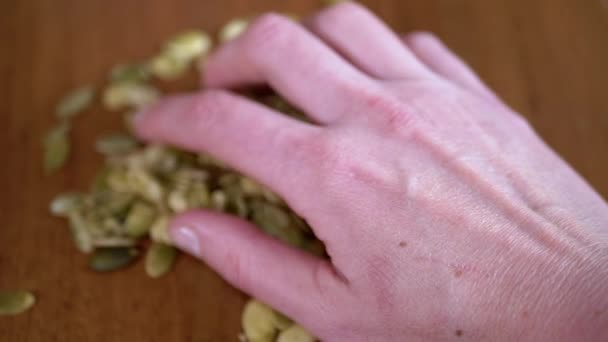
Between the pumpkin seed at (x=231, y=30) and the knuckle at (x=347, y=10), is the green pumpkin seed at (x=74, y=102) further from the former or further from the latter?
the knuckle at (x=347, y=10)

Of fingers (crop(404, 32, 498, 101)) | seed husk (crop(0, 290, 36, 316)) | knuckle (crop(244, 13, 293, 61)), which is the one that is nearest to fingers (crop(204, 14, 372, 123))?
knuckle (crop(244, 13, 293, 61))

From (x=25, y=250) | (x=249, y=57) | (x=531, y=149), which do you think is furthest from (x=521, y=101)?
(x=25, y=250)

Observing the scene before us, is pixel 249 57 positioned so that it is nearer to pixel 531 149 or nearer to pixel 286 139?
pixel 286 139

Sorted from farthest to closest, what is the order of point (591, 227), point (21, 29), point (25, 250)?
point (21, 29)
point (25, 250)
point (591, 227)

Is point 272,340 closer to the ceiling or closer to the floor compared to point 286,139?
closer to the floor

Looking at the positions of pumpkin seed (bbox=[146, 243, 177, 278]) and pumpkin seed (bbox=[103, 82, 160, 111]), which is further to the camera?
pumpkin seed (bbox=[103, 82, 160, 111])

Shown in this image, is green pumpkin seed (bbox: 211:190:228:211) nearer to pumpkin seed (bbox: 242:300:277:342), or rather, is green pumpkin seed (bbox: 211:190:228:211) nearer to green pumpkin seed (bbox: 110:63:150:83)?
pumpkin seed (bbox: 242:300:277:342)
